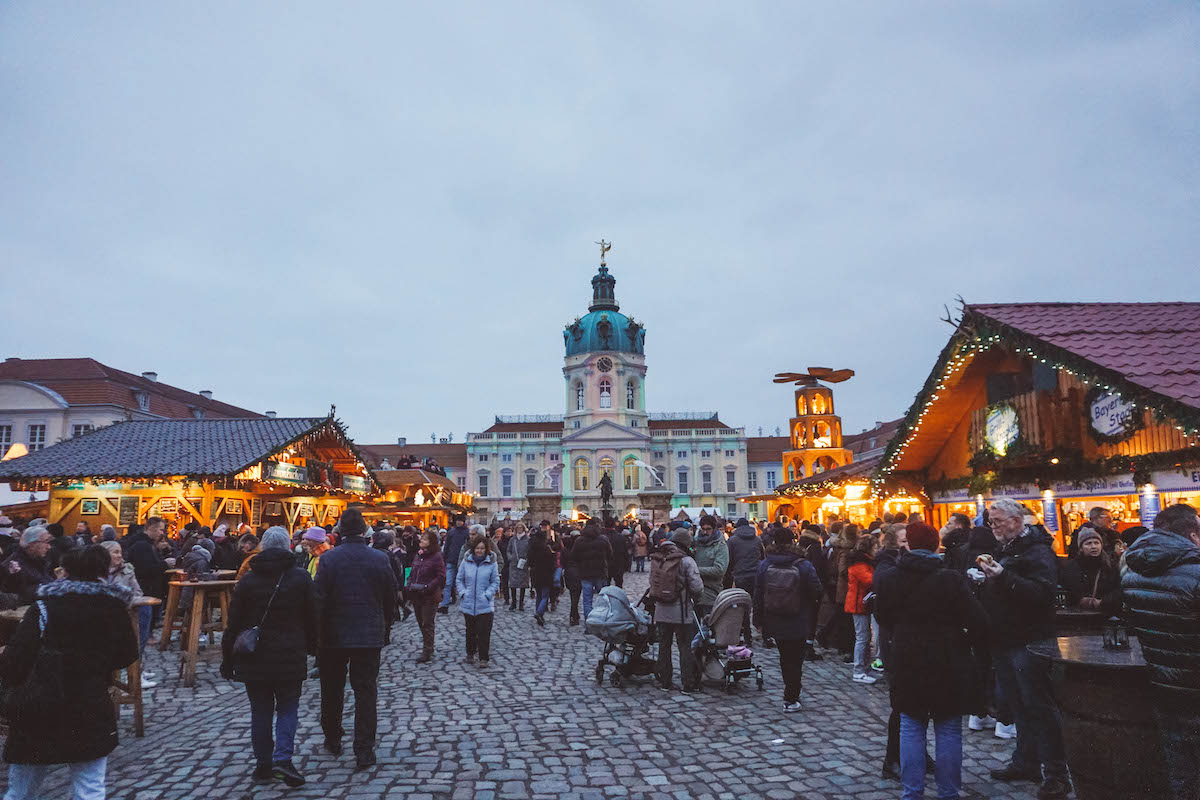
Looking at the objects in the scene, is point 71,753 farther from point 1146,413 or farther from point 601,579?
point 1146,413

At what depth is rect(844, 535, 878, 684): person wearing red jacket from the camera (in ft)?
27.8

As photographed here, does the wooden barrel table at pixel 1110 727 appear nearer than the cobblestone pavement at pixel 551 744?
Yes

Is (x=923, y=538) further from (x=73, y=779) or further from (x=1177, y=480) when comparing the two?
(x=1177, y=480)

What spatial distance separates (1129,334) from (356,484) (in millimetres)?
19872

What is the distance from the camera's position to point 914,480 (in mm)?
15406

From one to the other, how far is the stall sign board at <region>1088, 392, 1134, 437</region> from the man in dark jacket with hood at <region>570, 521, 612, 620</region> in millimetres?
7100

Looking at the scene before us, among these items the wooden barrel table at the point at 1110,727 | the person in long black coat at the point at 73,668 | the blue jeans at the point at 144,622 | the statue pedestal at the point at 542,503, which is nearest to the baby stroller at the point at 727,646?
the wooden barrel table at the point at 1110,727

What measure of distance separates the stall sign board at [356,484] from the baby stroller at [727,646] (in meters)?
17.0

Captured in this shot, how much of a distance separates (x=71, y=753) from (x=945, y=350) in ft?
39.7

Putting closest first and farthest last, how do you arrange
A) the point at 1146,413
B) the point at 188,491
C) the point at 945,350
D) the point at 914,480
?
the point at 1146,413 < the point at 945,350 < the point at 914,480 < the point at 188,491

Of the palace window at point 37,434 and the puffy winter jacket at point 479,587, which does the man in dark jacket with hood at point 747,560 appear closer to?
the puffy winter jacket at point 479,587

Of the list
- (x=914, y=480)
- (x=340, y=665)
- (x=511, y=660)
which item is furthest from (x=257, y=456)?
(x=914, y=480)

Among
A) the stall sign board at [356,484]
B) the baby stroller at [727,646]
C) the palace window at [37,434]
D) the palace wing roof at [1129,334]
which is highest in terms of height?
the palace window at [37,434]

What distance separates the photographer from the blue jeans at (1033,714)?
15.9 feet
